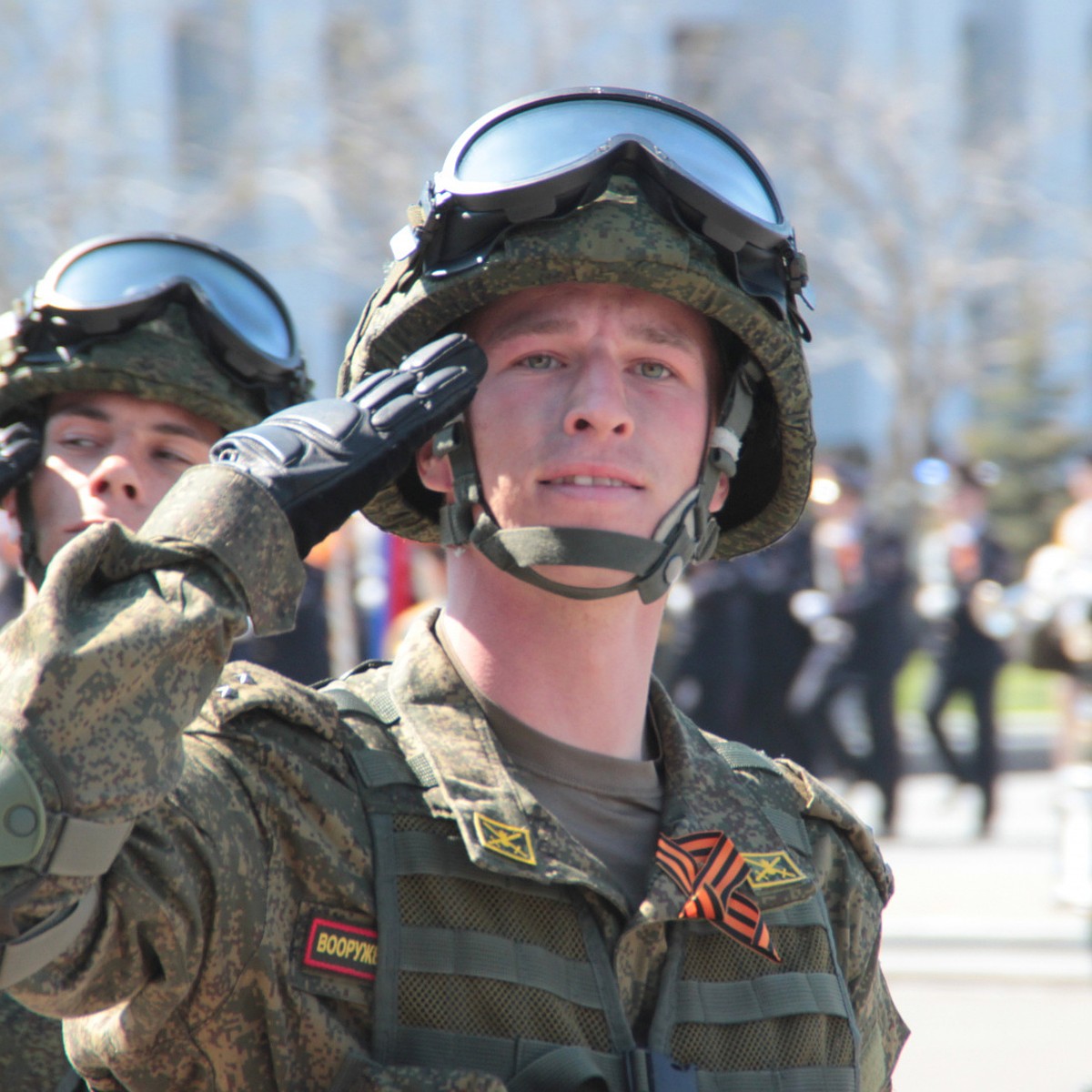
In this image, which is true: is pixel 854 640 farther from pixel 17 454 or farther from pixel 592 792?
pixel 592 792

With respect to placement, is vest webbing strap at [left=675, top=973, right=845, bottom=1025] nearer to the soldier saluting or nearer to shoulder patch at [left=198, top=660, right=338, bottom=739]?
the soldier saluting

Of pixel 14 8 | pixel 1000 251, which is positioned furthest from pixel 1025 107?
pixel 14 8

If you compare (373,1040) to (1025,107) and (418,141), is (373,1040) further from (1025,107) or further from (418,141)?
(1025,107)

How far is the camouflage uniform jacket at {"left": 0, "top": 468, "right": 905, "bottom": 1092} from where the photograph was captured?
1.79 meters

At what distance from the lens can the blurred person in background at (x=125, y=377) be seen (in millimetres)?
3418

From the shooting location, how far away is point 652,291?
267 cm

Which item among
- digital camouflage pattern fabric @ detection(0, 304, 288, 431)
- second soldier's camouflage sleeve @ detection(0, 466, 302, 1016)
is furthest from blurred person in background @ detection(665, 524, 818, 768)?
second soldier's camouflage sleeve @ detection(0, 466, 302, 1016)

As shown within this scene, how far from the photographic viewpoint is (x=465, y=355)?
2357mm

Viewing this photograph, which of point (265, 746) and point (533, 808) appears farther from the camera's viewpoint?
point (533, 808)

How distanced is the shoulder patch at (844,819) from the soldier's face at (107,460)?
4.18 ft

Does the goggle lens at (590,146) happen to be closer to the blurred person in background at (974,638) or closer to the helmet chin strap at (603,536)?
the helmet chin strap at (603,536)

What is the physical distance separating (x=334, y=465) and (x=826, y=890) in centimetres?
104

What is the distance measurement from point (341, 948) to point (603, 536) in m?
0.68

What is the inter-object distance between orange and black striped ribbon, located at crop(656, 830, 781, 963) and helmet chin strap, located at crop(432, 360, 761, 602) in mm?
358
